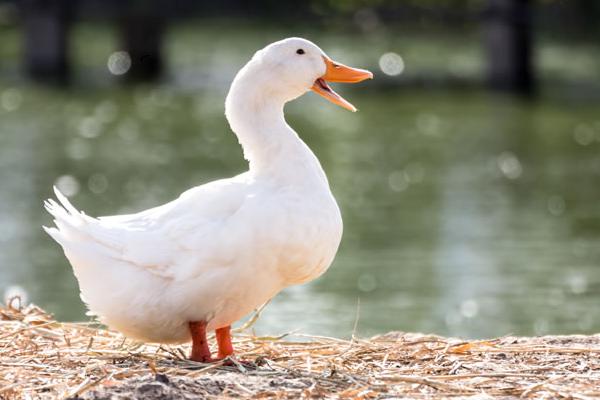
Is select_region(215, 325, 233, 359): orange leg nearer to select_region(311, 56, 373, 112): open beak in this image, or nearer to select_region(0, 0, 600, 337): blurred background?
select_region(311, 56, 373, 112): open beak

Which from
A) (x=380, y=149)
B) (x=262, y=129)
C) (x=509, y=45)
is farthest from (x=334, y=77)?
(x=509, y=45)

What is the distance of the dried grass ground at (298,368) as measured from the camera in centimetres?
515

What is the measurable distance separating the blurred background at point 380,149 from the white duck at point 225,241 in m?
3.90

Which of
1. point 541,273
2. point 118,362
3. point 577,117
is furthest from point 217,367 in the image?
point 577,117

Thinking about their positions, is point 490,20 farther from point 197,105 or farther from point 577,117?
point 197,105

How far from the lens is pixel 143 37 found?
27.2m

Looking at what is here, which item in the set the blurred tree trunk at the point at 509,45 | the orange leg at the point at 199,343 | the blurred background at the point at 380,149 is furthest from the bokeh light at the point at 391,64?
the orange leg at the point at 199,343

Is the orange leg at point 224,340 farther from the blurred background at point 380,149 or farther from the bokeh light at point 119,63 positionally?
the bokeh light at point 119,63

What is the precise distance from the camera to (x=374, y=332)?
10.2 meters

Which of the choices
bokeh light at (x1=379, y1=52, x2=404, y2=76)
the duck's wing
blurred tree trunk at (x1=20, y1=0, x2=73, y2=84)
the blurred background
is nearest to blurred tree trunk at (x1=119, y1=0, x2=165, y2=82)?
the blurred background

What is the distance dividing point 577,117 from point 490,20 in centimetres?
376

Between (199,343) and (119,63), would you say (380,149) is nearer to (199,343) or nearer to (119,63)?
(119,63)

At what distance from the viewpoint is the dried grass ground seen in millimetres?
5148

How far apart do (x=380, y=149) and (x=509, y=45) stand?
6.63 m
